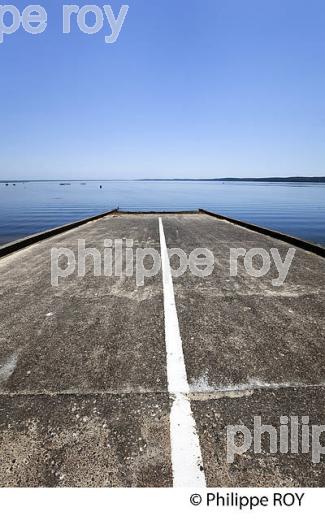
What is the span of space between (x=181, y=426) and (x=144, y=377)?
703 millimetres

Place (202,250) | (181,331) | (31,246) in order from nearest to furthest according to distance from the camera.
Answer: (181,331), (202,250), (31,246)

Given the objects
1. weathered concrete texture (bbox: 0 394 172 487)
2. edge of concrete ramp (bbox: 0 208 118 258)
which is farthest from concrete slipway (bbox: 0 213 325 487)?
edge of concrete ramp (bbox: 0 208 118 258)

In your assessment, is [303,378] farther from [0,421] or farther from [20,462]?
[0,421]

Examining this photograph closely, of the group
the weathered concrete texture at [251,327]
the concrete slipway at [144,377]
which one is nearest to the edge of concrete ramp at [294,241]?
the weathered concrete texture at [251,327]

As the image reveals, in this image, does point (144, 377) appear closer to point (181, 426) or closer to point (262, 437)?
point (181, 426)

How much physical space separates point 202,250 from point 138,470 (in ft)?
24.7

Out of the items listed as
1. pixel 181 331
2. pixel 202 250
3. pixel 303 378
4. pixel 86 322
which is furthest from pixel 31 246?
pixel 303 378

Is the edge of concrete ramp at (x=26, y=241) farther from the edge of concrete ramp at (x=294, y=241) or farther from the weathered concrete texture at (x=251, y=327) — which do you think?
the edge of concrete ramp at (x=294, y=241)

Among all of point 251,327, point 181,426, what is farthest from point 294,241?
point 181,426

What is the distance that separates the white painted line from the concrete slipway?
27 mm

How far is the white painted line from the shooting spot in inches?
80.4

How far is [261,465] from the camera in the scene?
2.13 meters

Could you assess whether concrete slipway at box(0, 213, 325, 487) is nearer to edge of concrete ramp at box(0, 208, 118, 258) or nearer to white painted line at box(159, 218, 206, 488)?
white painted line at box(159, 218, 206, 488)

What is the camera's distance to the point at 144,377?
9.96 feet
